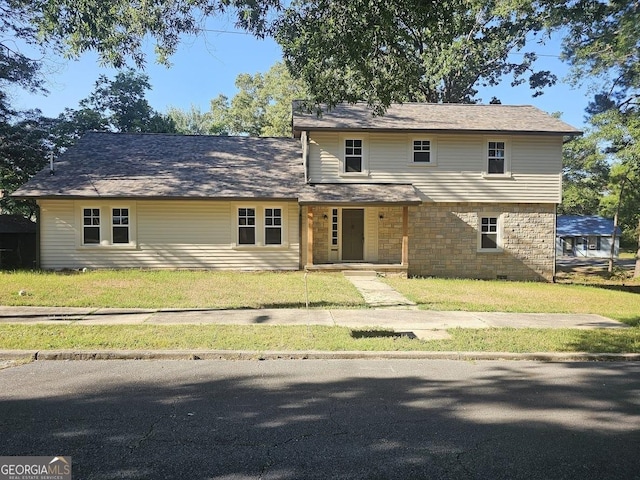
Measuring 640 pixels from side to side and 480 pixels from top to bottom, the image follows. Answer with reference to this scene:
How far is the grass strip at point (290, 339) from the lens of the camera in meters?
6.84

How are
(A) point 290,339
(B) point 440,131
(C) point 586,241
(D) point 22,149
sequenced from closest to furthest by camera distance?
(A) point 290,339, (B) point 440,131, (D) point 22,149, (C) point 586,241

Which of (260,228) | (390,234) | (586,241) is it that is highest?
(260,228)

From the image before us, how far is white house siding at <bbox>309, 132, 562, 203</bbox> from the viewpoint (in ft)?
58.0

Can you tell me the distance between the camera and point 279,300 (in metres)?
11.1

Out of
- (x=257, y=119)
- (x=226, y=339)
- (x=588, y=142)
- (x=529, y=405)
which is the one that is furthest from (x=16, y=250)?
(x=257, y=119)

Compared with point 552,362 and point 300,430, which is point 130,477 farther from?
point 552,362

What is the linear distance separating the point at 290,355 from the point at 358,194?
11003 millimetres

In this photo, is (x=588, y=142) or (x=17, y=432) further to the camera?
(x=588, y=142)

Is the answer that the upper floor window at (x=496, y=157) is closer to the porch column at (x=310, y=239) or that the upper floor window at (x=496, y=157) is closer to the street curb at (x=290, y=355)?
the porch column at (x=310, y=239)

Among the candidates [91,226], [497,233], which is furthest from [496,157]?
[91,226]

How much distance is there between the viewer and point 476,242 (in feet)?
59.6

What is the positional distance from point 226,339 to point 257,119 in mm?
40012

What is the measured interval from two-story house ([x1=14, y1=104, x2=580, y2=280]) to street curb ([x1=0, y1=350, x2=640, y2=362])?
386 inches

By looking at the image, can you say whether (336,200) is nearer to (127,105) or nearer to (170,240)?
(170,240)
